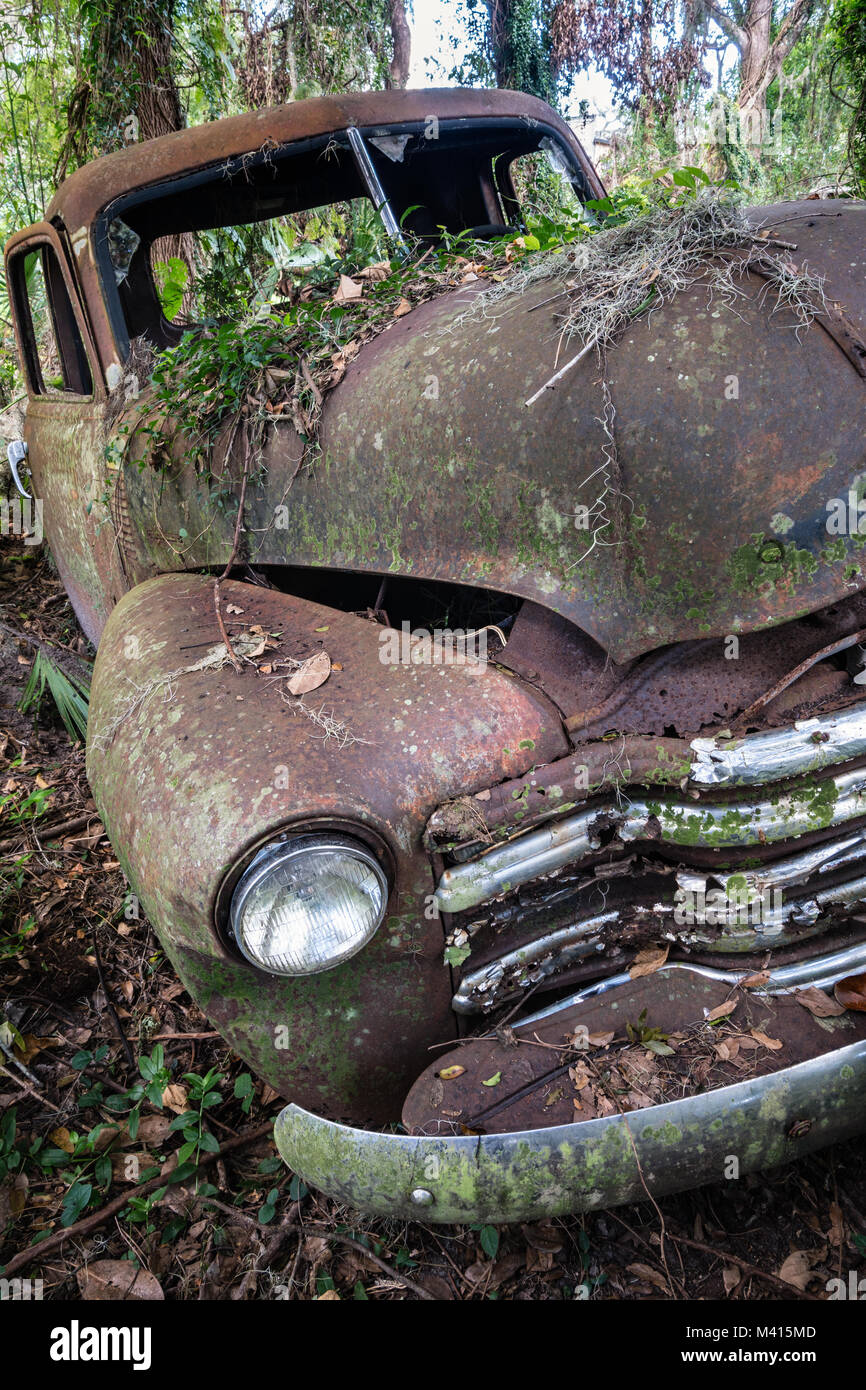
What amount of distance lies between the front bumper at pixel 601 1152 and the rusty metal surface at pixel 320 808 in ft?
0.58

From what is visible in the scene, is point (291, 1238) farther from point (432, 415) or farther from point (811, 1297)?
point (432, 415)

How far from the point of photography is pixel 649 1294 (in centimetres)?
164

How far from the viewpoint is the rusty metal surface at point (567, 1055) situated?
1.37 m

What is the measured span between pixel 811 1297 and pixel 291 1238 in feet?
3.28

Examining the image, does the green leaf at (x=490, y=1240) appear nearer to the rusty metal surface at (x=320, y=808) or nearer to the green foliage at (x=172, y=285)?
the rusty metal surface at (x=320, y=808)

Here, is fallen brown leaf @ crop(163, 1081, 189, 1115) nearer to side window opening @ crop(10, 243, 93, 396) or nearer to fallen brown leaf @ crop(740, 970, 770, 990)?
fallen brown leaf @ crop(740, 970, 770, 990)

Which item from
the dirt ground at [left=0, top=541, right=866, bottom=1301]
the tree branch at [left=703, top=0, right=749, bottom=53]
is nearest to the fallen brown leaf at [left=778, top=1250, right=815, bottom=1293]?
the dirt ground at [left=0, top=541, right=866, bottom=1301]

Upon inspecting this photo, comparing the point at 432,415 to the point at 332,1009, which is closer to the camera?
the point at 332,1009

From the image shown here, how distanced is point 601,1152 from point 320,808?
0.67 m

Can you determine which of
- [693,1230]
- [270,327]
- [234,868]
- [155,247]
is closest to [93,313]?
[155,247]

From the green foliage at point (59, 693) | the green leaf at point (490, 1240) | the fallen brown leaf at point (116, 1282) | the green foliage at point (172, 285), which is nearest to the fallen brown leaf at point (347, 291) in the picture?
the green foliage at point (172, 285)

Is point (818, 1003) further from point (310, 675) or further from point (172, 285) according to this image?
point (172, 285)

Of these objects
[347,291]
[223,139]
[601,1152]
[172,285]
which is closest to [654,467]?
[601,1152]

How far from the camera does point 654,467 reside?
1463 millimetres
